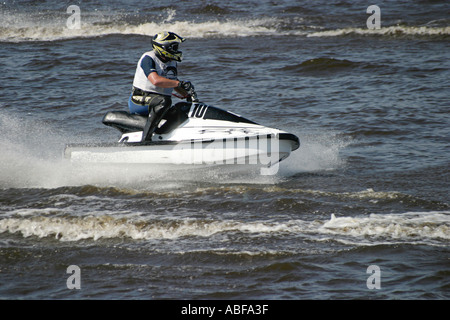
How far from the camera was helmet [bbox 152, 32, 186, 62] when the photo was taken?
8.23 m

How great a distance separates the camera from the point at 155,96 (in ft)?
27.8

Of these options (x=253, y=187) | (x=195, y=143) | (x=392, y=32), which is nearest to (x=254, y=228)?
(x=253, y=187)

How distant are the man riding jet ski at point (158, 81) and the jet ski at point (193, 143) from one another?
0.17 metres

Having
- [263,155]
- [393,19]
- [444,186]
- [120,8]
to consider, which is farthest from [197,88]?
[120,8]

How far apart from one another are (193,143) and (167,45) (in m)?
1.38

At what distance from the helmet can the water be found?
5.56 feet

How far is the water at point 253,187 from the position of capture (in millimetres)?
5910

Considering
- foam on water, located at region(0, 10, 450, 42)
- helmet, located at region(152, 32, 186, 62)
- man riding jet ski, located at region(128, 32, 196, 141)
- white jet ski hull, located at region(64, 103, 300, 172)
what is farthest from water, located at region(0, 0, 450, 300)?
helmet, located at region(152, 32, 186, 62)

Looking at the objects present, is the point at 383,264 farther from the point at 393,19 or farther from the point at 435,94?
the point at 393,19

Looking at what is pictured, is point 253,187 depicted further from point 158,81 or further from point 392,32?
point 392,32

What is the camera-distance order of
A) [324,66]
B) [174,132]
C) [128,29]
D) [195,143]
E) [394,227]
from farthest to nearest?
[128,29] < [324,66] < [174,132] < [195,143] < [394,227]

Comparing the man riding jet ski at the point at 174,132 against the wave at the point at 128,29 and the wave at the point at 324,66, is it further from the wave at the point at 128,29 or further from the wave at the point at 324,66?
the wave at the point at 128,29

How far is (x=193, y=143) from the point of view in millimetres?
8367
